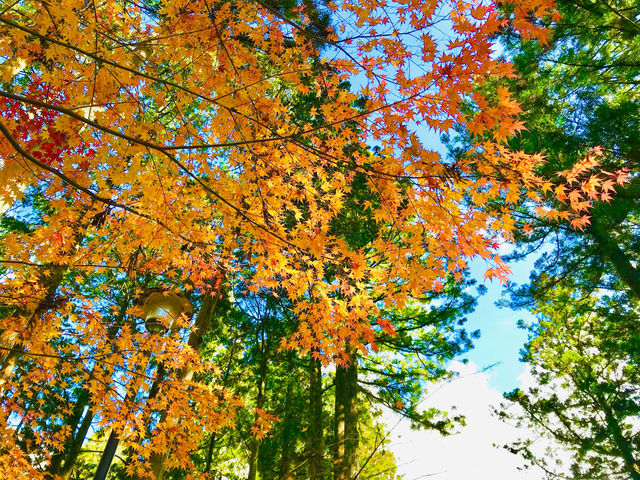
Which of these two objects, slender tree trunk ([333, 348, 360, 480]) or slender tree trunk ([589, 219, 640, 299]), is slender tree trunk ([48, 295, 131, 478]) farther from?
slender tree trunk ([589, 219, 640, 299])

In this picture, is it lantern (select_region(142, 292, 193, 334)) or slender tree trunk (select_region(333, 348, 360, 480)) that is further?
slender tree trunk (select_region(333, 348, 360, 480))

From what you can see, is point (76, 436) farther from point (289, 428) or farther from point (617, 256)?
point (617, 256)

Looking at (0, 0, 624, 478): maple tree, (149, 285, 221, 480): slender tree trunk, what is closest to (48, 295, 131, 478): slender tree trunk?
(149, 285, 221, 480): slender tree trunk

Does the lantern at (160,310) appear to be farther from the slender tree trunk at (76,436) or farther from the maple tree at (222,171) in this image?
the slender tree trunk at (76,436)

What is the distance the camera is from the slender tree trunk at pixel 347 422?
243 inches

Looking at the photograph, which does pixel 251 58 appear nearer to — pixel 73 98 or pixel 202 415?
pixel 73 98

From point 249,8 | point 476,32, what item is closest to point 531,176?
point 476,32

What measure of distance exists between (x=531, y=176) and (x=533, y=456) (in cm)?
1343

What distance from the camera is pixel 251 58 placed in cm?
393

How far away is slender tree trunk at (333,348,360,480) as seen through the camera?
616 centimetres

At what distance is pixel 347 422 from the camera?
22.9 ft

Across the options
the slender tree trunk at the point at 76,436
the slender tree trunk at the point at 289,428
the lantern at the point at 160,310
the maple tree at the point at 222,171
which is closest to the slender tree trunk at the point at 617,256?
the maple tree at the point at 222,171

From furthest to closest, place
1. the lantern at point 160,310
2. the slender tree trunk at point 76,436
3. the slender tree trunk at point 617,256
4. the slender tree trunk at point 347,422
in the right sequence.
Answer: the slender tree trunk at point 76,436 < the slender tree trunk at point 617,256 < the slender tree trunk at point 347,422 < the lantern at point 160,310

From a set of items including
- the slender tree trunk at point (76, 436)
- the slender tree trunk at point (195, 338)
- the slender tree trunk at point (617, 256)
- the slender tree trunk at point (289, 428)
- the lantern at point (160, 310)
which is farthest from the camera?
the slender tree trunk at point (289, 428)
